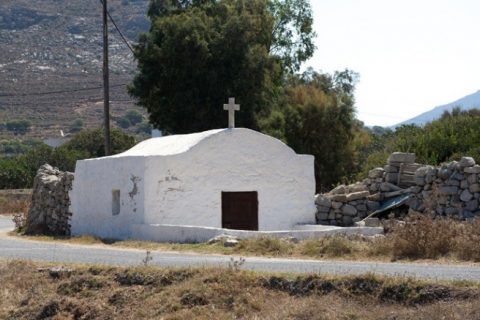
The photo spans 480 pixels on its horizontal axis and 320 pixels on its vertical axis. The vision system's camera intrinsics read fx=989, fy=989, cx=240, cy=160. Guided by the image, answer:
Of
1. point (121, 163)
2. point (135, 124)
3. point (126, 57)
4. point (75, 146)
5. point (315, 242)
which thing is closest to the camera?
point (315, 242)

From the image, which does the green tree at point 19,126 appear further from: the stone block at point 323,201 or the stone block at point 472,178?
the stone block at point 472,178

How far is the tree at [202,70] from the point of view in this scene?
42.6m

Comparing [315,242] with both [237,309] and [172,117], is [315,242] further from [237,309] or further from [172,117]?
[172,117]

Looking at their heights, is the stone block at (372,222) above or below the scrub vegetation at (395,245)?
above

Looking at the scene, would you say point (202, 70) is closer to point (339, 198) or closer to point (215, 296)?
point (339, 198)

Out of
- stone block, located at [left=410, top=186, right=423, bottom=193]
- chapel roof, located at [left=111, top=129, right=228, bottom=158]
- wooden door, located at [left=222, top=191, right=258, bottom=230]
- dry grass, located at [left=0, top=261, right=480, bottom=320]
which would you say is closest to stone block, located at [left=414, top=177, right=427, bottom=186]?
stone block, located at [left=410, top=186, right=423, bottom=193]

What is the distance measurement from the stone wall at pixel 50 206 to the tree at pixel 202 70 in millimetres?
8070

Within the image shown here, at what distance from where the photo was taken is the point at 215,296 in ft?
52.7

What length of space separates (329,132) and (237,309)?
3456cm

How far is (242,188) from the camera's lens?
103 feet

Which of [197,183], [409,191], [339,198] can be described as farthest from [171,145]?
[409,191]

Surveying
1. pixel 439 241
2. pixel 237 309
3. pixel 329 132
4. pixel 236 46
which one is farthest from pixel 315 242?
pixel 329 132

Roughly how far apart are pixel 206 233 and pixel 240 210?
4944 mm

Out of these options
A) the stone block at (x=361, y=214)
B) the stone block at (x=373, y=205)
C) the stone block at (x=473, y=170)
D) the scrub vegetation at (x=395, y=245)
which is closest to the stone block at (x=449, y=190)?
the stone block at (x=473, y=170)
